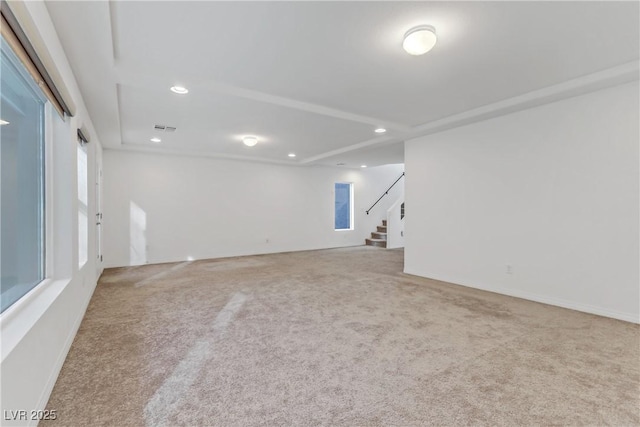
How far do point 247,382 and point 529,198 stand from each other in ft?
12.6

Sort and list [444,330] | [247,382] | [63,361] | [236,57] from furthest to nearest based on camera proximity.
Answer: [444,330] < [236,57] < [63,361] < [247,382]

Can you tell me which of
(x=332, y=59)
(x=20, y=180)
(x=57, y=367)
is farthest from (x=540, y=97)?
(x=57, y=367)

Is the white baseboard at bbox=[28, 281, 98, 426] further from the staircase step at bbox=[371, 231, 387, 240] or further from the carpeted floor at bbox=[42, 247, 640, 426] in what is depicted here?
the staircase step at bbox=[371, 231, 387, 240]

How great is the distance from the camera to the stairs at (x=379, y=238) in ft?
29.3

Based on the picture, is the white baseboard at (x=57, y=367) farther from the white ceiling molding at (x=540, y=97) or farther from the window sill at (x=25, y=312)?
the white ceiling molding at (x=540, y=97)

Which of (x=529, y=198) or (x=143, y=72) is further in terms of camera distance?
(x=529, y=198)

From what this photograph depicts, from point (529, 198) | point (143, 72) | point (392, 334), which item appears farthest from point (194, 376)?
point (529, 198)

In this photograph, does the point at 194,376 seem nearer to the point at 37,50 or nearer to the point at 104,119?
the point at 37,50

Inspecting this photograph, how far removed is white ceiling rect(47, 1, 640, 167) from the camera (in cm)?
205

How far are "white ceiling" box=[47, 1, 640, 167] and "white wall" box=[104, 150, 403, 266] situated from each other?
195 centimetres

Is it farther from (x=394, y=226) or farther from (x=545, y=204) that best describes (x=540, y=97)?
(x=394, y=226)

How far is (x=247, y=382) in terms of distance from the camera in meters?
1.98

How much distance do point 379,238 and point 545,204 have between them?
5.81 m

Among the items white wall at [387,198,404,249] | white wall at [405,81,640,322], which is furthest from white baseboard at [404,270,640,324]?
white wall at [387,198,404,249]
